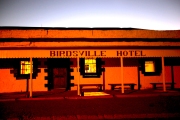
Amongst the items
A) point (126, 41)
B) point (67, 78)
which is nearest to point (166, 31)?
point (126, 41)

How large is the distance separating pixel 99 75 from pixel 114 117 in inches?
273

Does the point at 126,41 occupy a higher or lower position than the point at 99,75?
higher

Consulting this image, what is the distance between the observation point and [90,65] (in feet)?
43.3

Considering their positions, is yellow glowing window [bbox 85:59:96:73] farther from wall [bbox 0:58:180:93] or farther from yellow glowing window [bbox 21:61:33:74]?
yellow glowing window [bbox 21:61:33:74]

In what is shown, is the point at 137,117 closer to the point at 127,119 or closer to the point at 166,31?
the point at 127,119

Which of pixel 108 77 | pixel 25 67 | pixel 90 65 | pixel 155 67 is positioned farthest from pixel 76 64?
pixel 155 67

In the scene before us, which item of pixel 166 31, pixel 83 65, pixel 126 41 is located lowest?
pixel 83 65

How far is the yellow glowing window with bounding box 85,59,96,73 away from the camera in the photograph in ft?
43.1

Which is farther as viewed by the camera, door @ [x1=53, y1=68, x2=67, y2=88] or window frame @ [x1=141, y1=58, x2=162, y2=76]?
window frame @ [x1=141, y1=58, x2=162, y2=76]

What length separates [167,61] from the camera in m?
13.7

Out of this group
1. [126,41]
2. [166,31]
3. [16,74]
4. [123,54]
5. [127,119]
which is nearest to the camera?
[127,119]

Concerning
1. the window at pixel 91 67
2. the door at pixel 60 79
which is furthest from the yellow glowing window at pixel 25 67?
the window at pixel 91 67

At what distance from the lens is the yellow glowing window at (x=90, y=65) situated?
43.1ft

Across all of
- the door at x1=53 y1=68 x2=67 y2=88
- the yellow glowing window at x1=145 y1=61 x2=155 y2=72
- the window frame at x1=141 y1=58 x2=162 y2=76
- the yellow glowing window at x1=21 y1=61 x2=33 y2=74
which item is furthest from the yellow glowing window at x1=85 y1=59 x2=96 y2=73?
the yellow glowing window at x1=21 y1=61 x2=33 y2=74
